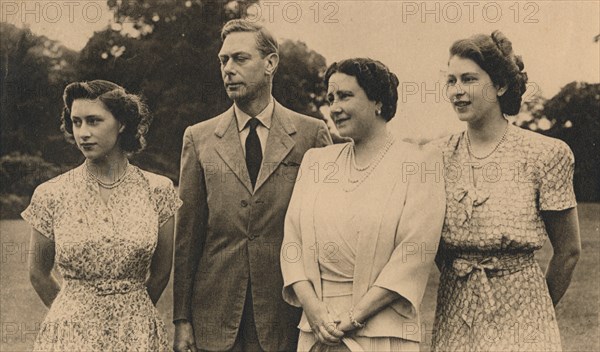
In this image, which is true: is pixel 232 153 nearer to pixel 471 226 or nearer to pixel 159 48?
pixel 471 226

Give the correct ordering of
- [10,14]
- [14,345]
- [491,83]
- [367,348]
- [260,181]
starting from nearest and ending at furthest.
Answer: [367,348], [491,83], [260,181], [10,14], [14,345]

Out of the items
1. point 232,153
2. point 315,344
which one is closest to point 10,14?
point 232,153

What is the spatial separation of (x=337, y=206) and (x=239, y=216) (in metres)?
0.60

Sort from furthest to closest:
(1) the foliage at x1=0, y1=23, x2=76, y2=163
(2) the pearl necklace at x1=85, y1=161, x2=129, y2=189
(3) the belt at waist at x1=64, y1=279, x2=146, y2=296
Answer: (1) the foliage at x1=0, y1=23, x2=76, y2=163
(2) the pearl necklace at x1=85, y1=161, x2=129, y2=189
(3) the belt at waist at x1=64, y1=279, x2=146, y2=296

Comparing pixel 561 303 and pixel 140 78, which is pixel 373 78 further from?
pixel 561 303

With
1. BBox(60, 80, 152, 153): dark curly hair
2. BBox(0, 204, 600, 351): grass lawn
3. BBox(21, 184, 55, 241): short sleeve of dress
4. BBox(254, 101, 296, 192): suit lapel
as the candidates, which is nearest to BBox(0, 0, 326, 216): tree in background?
BBox(0, 204, 600, 351): grass lawn

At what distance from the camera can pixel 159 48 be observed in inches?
213

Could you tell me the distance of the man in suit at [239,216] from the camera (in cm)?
340

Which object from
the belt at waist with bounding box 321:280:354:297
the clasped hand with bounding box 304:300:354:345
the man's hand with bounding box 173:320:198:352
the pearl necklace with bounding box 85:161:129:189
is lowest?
the man's hand with bounding box 173:320:198:352

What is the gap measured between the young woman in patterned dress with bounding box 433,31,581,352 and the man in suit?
0.80 m

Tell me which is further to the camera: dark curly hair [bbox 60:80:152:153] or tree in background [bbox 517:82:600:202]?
tree in background [bbox 517:82:600:202]

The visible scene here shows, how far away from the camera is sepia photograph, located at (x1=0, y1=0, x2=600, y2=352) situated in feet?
9.77

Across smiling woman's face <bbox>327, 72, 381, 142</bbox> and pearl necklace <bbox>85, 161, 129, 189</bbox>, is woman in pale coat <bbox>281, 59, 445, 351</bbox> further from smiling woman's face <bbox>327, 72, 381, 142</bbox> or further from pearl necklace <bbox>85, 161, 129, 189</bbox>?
pearl necklace <bbox>85, 161, 129, 189</bbox>

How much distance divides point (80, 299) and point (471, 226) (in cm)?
176
